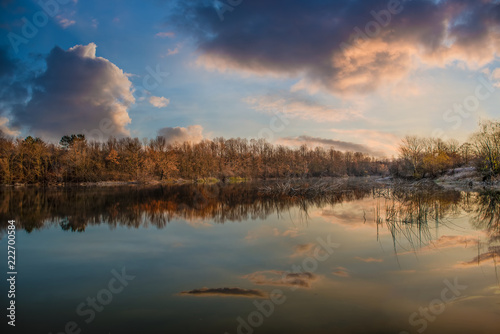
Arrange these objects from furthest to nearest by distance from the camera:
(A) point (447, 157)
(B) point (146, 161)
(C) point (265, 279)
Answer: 1. (B) point (146, 161)
2. (A) point (447, 157)
3. (C) point (265, 279)

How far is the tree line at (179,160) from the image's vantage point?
133 ft

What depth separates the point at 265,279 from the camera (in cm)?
487

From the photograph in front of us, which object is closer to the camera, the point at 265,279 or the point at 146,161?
the point at 265,279

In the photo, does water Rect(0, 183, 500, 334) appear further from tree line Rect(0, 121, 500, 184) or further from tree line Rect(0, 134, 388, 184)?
tree line Rect(0, 134, 388, 184)

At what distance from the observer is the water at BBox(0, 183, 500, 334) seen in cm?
346

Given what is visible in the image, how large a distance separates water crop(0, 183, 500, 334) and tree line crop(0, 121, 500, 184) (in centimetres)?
2941

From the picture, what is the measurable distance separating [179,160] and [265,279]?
6370 cm

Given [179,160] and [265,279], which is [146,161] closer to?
[179,160]

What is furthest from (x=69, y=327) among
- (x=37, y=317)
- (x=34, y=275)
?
(x=34, y=275)

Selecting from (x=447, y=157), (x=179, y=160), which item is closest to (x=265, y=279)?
(x=447, y=157)

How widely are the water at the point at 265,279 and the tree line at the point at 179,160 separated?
29.4 metres

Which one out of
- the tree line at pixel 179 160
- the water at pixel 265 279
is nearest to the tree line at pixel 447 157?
the tree line at pixel 179 160

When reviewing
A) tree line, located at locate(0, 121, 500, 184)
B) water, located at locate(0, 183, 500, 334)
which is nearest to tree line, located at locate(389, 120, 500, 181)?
tree line, located at locate(0, 121, 500, 184)

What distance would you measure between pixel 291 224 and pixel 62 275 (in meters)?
7.24
